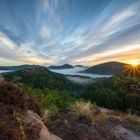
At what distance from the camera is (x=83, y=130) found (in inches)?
263

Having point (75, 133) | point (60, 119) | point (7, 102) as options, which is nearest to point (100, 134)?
point (75, 133)

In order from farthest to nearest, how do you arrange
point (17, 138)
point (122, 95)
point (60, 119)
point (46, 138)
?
point (122, 95), point (60, 119), point (46, 138), point (17, 138)

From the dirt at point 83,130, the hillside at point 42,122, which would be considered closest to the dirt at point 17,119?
the hillside at point 42,122

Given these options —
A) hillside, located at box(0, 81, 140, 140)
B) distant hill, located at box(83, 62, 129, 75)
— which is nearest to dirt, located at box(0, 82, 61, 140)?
hillside, located at box(0, 81, 140, 140)

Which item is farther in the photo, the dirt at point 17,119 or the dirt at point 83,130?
the dirt at point 83,130

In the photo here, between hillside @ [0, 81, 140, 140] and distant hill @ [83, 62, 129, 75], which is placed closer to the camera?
hillside @ [0, 81, 140, 140]

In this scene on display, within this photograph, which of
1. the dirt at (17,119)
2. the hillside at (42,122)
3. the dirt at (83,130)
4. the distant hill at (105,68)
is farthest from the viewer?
the distant hill at (105,68)

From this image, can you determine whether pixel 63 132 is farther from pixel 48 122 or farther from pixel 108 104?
pixel 108 104

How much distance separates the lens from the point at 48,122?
6.81 metres

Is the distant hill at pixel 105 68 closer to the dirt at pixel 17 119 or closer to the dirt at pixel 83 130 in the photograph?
the dirt at pixel 83 130

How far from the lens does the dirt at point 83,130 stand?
6.35 metres

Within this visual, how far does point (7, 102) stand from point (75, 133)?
225 cm

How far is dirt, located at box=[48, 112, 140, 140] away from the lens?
635cm

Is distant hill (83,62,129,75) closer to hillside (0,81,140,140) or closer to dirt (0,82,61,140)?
hillside (0,81,140,140)
